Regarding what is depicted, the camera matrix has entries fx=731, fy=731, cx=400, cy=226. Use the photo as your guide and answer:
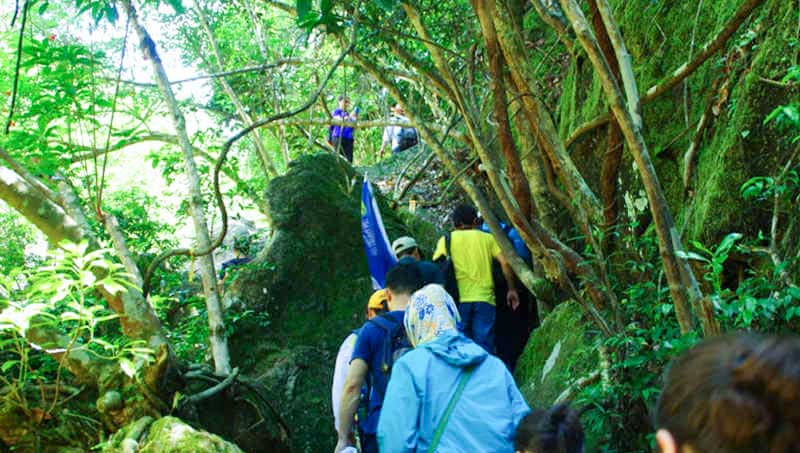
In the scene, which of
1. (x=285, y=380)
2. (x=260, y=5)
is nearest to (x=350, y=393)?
(x=285, y=380)

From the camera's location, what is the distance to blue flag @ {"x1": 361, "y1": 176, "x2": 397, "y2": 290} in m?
7.40

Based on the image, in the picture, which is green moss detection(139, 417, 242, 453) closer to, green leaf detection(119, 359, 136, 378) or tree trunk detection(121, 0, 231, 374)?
green leaf detection(119, 359, 136, 378)

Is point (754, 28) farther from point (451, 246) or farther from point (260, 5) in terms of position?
point (260, 5)

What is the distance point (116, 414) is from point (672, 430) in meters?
4.10

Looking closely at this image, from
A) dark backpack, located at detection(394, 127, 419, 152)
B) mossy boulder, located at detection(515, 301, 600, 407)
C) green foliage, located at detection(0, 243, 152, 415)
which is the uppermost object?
dark backpack, located at detection(394, 127, 419, 152)

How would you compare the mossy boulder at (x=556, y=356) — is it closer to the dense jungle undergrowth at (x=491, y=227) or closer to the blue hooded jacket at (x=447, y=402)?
the dense jungle undergrowth at (x=491, y=227)

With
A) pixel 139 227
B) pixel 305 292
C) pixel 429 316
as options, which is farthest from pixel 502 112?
pixel 139 227

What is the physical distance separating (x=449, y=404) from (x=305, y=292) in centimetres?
557

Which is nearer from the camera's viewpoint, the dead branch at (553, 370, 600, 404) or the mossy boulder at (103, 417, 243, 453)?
the mossy boulder at (103, 417, 243, 453)

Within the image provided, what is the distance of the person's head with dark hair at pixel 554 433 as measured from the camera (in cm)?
257

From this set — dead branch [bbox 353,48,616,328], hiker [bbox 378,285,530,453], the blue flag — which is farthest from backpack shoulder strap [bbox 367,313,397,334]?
the blue flag

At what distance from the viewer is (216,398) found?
18.4ft

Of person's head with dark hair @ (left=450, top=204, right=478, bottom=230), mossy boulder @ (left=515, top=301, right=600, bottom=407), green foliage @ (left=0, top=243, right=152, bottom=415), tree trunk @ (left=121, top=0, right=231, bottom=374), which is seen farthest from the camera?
person's head with dark hair @ (left=450, top=204, right=478, bottom=230)

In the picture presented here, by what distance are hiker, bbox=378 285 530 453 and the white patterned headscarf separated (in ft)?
0.57
